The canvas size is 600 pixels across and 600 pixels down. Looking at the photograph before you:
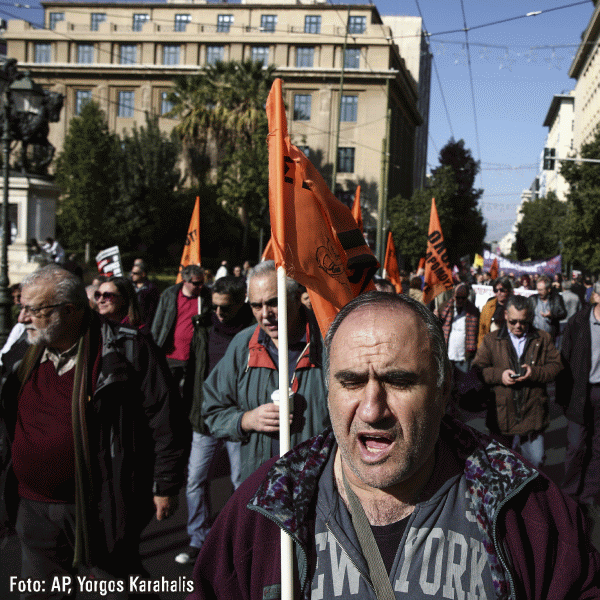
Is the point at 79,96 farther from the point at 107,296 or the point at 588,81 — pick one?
the point at 107,296

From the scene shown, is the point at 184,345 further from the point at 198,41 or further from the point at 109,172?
the point at 198,41

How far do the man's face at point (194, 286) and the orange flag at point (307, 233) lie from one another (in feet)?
12.7

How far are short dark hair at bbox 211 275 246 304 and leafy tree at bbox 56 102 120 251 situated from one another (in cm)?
3404

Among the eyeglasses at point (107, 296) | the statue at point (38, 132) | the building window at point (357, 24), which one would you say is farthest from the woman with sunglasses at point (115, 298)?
the building window at point (357, 24)

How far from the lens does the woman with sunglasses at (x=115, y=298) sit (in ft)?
18.2

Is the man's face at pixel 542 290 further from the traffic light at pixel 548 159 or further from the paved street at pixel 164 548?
the traffic light at pixel 548 159

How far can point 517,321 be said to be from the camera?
5848mm

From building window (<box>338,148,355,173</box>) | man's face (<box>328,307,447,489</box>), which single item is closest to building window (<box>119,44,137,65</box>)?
building window (<box>338,148,355,173</box>)

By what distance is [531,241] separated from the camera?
57000 millimetres

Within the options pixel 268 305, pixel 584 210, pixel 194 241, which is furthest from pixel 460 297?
pixel 584 210

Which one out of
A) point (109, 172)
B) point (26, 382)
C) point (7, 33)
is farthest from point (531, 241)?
point (26, 382)

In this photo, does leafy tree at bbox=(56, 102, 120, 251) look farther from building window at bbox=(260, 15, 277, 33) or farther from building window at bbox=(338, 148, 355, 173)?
building window at bbox=(260, 15, 277, 33)

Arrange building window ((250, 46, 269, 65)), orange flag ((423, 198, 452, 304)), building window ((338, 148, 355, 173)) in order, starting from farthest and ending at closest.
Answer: building window ((250, 46, 269, 65)) → building window ((338, 148, 355, 173)) → orange flag ((423, 198, 452, 304))

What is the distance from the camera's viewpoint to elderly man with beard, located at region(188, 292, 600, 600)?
174 cm
